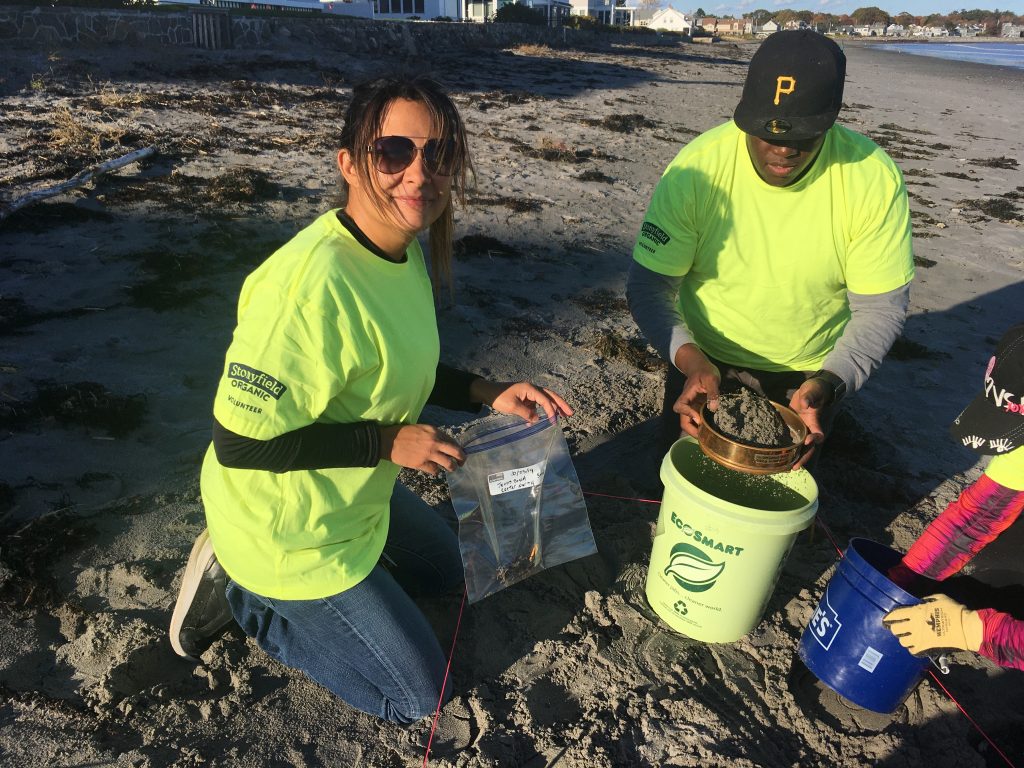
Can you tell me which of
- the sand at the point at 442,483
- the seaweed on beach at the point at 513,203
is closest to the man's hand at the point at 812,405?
the sand at the point at 442,483

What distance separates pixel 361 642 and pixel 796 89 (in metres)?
2.31

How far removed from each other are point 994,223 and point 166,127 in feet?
36.0

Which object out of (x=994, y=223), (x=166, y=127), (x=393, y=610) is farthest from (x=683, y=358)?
(x=166, y=127)

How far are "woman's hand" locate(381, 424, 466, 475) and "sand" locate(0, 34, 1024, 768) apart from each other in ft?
3.06

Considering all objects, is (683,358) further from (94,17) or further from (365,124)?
(94,17)

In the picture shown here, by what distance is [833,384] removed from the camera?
2602 millimetres

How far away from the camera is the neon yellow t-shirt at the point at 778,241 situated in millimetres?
2566

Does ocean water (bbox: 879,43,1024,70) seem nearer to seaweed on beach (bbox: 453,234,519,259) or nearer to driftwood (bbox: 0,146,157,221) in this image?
seaweed on beach (bbox: 453,234,519,259)

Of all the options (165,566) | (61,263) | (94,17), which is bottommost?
(165,566)

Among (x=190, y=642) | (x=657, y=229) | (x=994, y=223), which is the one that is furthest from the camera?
(x=994, y=223)

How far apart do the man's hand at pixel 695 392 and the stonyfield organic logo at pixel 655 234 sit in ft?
1.76

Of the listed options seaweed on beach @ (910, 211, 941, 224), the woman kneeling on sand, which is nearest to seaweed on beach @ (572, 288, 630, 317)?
the woman kneeling on sand

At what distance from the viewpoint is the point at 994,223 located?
8.18 metres

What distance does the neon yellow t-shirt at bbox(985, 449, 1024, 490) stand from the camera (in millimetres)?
2021
